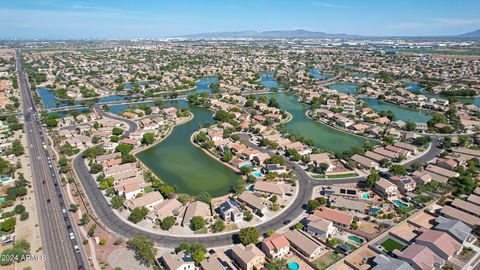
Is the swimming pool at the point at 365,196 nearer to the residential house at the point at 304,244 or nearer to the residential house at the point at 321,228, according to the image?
the residential house at the point at 321,228

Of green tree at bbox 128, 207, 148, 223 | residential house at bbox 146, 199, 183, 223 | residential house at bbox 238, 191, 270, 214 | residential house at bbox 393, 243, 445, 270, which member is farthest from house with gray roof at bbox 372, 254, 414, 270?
green tree at bbox 128, 207, 148, 223

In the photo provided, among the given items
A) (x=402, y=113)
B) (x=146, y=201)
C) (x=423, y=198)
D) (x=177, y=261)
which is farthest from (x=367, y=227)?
(x=402, y=113)

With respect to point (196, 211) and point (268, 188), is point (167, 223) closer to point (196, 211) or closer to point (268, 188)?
point (196, 211)

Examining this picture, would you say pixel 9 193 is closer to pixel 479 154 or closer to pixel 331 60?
pixel 479 154

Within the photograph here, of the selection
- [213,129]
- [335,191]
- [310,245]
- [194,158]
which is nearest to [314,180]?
[335,191]

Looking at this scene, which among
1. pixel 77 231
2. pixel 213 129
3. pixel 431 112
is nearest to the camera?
pixel 77 231

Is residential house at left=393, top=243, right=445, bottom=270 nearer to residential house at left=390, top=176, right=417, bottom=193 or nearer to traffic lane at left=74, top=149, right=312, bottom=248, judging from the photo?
traffic lane at left=74, top=149, right=312, bottom=248
